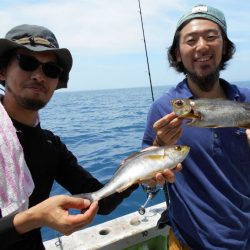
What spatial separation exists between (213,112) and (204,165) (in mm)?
490

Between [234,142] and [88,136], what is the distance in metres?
13.9

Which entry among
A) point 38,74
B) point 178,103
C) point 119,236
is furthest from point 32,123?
point 119,236

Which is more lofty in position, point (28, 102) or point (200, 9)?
point (200, 9)

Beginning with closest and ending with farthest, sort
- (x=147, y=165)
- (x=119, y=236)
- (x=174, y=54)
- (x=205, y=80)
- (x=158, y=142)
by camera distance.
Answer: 1. (x=147, y=165)
2. (x=158, y=142)
3. (x=205, y=80)
4. (x=174, y=54)
5. (x=119, y=236)

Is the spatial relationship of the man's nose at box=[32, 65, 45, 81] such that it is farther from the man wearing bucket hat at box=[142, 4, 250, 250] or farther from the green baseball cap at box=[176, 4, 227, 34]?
the green baseball cap at box=[176, 4, 227, 34]

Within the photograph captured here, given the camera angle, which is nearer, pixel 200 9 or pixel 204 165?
pixel 204 165

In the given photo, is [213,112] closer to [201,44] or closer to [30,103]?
[201,44]

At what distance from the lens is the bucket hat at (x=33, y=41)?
8.94ft

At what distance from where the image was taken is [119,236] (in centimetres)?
396

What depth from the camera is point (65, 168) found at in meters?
3.13

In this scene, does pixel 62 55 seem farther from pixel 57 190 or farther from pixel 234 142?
pixel 57 190

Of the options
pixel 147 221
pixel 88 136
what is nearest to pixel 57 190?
pixel 147 221

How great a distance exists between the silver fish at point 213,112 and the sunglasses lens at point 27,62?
3.91 feet

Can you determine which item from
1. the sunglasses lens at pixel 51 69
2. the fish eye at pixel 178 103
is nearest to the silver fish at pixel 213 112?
the fish eye at pixel 178 103
